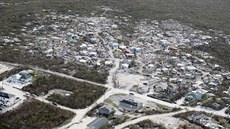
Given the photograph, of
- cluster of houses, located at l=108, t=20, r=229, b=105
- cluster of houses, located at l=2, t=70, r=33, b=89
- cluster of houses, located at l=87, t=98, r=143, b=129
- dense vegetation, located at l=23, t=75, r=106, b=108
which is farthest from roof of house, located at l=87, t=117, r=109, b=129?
cluster of houses, located at l=2, t=70, r=33, b=89

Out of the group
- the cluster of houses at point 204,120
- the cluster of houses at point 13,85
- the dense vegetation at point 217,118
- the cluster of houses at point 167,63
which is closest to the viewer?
the cluster of houses at point 204,120

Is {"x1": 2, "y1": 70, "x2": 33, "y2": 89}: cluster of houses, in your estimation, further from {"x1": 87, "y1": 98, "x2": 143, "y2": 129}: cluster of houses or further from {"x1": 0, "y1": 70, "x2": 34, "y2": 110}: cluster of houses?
{"x1": 87, "y1": 98, "x2": 143, "y2": 129}: cluster of houses

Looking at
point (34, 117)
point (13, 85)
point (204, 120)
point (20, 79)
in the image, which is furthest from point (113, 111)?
point (20, 79)

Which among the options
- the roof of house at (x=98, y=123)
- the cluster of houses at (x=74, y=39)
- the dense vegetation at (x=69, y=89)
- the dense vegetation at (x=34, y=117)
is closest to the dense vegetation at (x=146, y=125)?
the roof of house at (x=98, y=123)

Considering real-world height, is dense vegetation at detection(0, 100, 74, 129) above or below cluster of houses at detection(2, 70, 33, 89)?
below

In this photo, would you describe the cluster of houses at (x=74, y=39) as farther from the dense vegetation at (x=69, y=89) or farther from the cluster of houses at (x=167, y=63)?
the dense vegetation at (x=69, y=89)

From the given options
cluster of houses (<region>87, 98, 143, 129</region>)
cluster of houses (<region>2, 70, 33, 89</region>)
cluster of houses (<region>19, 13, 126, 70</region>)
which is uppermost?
cluster of houses (<region>19, 13, 126, 70</region>)

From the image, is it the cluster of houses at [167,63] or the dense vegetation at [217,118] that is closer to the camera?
the dense vegetation at [217,118]
